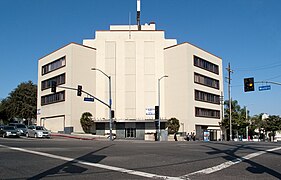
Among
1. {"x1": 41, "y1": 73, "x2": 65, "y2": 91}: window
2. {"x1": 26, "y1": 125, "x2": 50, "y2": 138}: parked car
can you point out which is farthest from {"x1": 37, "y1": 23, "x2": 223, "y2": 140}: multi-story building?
{"x1": 26, "y1": 125, "x2": 50, "y2": 138}: parked car

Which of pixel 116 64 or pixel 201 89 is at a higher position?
pixel 116 64

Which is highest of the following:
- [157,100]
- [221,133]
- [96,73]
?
[96,73]

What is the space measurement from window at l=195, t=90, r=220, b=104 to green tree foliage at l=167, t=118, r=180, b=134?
638 centimetres

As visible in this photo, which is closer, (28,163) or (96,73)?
(28,163)

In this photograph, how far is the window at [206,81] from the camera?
195 ft

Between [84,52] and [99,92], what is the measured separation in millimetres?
8055

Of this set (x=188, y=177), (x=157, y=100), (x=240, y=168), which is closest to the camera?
(x=188, y=177)

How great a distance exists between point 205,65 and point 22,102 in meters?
42.5

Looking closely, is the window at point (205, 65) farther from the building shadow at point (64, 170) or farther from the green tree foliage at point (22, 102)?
the building shadow at point (64, 170)

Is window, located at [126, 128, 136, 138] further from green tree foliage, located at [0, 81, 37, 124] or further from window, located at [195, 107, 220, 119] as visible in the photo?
green tree foliage, located at [0, 81, 37, 124]

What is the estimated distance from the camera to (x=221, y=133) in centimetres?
6519

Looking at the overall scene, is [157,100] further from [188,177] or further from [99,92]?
[188,177]

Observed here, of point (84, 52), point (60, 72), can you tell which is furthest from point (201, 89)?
point (60, 72)

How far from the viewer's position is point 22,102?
240 ft
